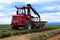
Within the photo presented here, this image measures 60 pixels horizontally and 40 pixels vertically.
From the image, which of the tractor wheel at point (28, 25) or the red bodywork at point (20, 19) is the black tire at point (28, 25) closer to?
the tractor wheel at point (28, 25)

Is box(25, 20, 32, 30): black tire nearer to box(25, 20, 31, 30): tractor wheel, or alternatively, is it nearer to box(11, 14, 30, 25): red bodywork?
box(25, 20, 31, 30): tractor wheel

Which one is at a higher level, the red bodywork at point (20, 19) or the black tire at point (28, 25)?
the red bodywork at point (20, 19)

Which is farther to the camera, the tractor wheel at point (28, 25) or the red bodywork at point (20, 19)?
the tractor wheel at point (28, 25)

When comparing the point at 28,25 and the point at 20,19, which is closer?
the point at 20,19

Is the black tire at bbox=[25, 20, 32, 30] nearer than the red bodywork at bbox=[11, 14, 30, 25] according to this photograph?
No

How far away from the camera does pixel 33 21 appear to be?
3206 cm

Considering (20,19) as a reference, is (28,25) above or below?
below

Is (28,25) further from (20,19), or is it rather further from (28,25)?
(20,19)

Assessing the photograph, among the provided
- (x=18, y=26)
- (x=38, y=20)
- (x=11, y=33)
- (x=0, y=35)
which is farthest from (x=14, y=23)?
(x=0, y=35)

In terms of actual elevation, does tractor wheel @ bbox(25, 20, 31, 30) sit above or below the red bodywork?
below

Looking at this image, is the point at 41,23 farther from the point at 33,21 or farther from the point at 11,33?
the point at 11,33

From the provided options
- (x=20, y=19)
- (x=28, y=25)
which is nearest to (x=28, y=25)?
(x=28, y=25)

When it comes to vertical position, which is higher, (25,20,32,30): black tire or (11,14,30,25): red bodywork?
(11,14,30,25): red bodywork

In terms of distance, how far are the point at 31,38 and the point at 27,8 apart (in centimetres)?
1267
